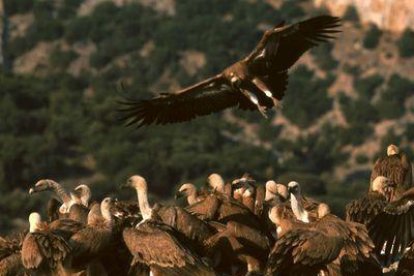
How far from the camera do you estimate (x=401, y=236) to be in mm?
15359

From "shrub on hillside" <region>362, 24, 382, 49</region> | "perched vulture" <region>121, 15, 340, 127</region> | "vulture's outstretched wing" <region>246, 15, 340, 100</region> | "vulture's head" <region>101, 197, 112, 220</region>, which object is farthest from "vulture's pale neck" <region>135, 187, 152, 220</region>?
"shrub on hillside" <region>362, 24, 382, 49</region>

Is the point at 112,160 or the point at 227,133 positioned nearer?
the point at 112,160

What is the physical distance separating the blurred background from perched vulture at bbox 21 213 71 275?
3356 centimetres

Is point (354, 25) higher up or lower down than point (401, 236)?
lower down

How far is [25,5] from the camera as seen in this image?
325 feet

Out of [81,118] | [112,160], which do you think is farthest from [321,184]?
[81,118]

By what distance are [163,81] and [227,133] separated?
11.6 meters

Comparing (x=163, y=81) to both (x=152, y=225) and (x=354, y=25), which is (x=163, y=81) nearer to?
(x=354, y=25)

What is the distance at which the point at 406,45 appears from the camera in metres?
87.2

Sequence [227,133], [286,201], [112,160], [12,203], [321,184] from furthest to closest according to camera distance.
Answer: [227,133], [112,160], [321,184], [12,203], [286,201]

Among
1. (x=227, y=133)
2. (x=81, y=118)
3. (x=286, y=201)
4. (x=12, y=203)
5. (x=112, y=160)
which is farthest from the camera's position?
(x=227, y=133)

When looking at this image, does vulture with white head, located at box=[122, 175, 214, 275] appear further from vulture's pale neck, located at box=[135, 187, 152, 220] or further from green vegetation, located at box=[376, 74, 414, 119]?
green vegetation, located at box=[376, 74, 414, 119]

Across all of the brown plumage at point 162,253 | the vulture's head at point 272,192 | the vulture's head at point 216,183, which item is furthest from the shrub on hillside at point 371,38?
the brown plumage at point 162,253

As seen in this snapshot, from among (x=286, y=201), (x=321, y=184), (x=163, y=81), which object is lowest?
(x=163, y=81)
